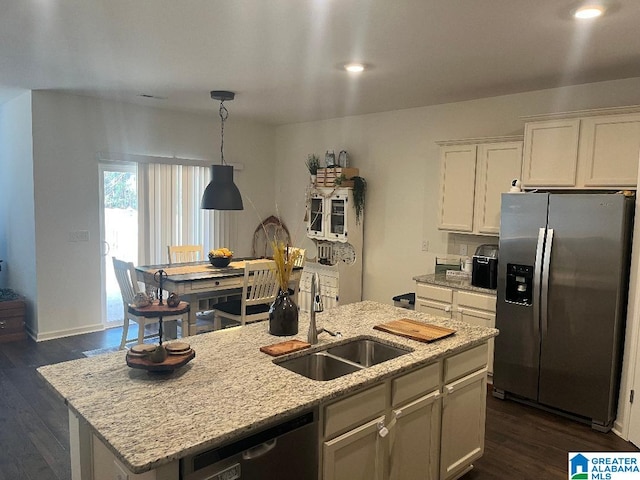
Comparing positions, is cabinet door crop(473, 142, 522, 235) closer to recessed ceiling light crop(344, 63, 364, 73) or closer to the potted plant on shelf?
recessed ceiling light crop(344, 63, 364, 73)

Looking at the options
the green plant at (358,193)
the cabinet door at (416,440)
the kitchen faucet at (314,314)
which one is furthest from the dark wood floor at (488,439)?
the green plant at (358,193)

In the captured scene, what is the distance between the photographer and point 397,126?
17.8 feet

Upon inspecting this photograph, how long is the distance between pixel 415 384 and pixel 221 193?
3.24 m

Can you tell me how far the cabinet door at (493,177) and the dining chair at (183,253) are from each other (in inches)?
123

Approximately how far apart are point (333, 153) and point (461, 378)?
3.80 m

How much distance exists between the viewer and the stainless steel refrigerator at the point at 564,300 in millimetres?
3281

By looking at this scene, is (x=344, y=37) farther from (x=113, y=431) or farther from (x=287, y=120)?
(x=287, y=120)

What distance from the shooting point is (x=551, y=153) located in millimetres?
3738

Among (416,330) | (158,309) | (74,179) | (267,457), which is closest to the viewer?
(267,457)

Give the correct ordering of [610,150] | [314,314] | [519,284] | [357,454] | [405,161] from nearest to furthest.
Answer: [357,454]
[314,314]
[610,150]
[519,284]
[405,161]

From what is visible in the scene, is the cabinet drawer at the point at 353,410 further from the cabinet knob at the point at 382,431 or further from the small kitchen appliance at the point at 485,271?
the small kitchen appliance at the point at 485,271

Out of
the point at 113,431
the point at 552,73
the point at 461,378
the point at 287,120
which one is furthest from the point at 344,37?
the point at 287,120

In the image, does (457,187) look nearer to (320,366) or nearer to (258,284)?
(258,284)

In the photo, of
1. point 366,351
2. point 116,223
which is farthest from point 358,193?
point 366,351
